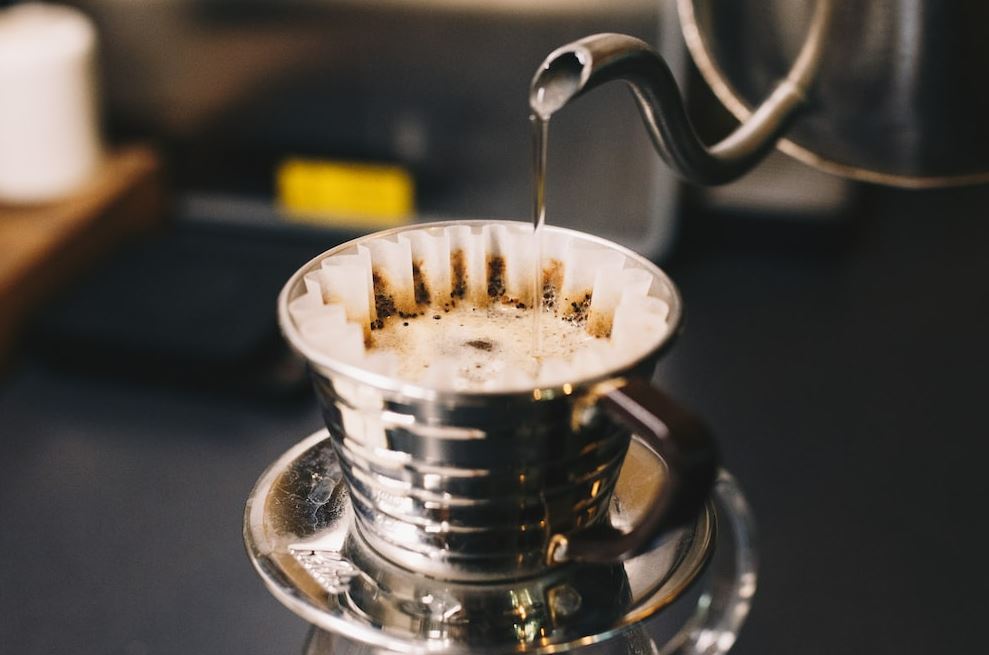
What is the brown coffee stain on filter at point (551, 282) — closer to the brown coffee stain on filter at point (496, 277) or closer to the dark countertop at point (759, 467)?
the brown coffee stain on filter at point (496, 277)

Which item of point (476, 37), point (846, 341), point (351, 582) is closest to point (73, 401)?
point (476, 37)

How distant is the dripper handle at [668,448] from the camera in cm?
41

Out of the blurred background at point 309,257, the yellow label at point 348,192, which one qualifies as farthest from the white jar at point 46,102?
the yellow label at point 348,192

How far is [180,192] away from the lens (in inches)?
65.1

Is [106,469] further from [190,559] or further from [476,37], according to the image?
[476,37]

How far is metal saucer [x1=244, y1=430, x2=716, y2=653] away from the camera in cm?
49

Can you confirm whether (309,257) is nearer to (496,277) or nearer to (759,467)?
(759,467)

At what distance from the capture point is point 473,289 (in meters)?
0.60

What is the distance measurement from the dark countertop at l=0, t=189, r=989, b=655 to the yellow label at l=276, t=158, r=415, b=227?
0.39m

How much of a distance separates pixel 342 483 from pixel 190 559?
507 mm

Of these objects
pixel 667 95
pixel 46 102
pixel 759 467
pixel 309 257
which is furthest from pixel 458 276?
pixel 46 102

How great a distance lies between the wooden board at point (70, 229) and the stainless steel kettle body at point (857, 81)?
970mm

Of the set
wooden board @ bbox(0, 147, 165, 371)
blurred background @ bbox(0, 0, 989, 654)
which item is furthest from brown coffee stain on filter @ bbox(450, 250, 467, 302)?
wooden board @ bbox(0, 147, 165, 371)

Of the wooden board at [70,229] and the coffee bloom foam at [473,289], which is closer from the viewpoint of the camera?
the coffee bloom foam at [473,289]
